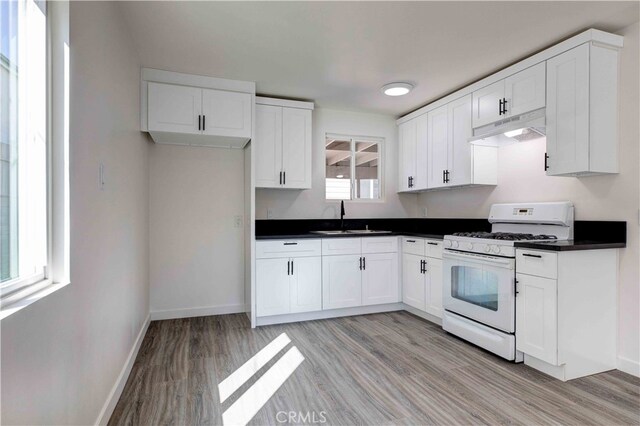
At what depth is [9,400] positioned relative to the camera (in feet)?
2.89

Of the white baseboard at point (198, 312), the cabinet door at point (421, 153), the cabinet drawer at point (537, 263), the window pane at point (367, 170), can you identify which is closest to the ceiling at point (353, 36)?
the cabinet door at point (421, 153)

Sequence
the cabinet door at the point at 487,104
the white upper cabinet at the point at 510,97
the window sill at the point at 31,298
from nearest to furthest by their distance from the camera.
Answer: the window sill at the point at 31,298
the white upper cabinet at the point at 510,97
the cabinet door at the point at 487,104

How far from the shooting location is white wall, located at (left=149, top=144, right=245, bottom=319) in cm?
364

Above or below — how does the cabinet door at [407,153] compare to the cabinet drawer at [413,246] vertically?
above

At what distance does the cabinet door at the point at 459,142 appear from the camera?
345 centimetres

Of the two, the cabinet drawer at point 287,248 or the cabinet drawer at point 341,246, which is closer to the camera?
the cabinet drawer at point 287,248

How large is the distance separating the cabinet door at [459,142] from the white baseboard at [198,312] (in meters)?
2.76

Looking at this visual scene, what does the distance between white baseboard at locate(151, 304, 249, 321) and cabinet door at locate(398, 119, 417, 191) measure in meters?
2.57

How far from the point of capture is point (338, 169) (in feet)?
14.6

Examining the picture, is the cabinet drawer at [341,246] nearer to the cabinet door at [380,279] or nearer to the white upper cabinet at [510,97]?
the cabinet door at [380,279]

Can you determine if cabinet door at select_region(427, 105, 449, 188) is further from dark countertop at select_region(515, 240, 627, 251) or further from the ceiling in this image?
dark countertop at select_region(515, 240, 627, 251)

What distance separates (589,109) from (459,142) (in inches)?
48.1

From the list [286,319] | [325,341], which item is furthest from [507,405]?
[286,319]

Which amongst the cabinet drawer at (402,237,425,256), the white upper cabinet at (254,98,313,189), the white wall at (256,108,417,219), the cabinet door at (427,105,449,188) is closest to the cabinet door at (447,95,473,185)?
the cabinet door at (427,105,449,188)
